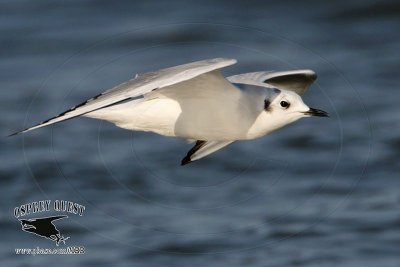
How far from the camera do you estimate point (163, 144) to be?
14.0 meters

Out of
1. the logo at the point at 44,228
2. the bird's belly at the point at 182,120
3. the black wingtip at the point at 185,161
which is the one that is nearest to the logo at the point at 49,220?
the logo at the point at 44,228

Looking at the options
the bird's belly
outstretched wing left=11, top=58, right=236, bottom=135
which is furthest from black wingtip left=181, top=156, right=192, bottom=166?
outstretched wing left=11, top=58, right=236, bottom=135

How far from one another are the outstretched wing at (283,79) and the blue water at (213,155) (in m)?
2.49

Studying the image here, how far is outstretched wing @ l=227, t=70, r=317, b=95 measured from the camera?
937cm

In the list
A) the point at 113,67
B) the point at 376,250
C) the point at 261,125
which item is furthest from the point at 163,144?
the point at 261,125

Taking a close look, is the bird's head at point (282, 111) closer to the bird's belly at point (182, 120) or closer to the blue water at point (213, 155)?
the bird's belly at point (182, 120)

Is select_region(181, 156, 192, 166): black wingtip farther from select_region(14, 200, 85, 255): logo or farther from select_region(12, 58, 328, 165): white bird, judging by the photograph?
select_region(14, 200, 85, 255): logo

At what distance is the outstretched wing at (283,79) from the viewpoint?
9.37 meters

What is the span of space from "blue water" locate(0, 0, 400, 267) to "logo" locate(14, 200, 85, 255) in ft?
0.23

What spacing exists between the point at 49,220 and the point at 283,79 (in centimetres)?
342

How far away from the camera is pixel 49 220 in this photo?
12.3m

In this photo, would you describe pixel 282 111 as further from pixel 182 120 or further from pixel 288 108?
pixel 182 120

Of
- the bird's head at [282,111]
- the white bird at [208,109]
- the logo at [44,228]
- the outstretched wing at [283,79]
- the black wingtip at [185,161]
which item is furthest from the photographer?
the logo at [44,228]

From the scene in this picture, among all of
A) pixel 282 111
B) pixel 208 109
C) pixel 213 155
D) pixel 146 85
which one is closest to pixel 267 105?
pixel 282 111
